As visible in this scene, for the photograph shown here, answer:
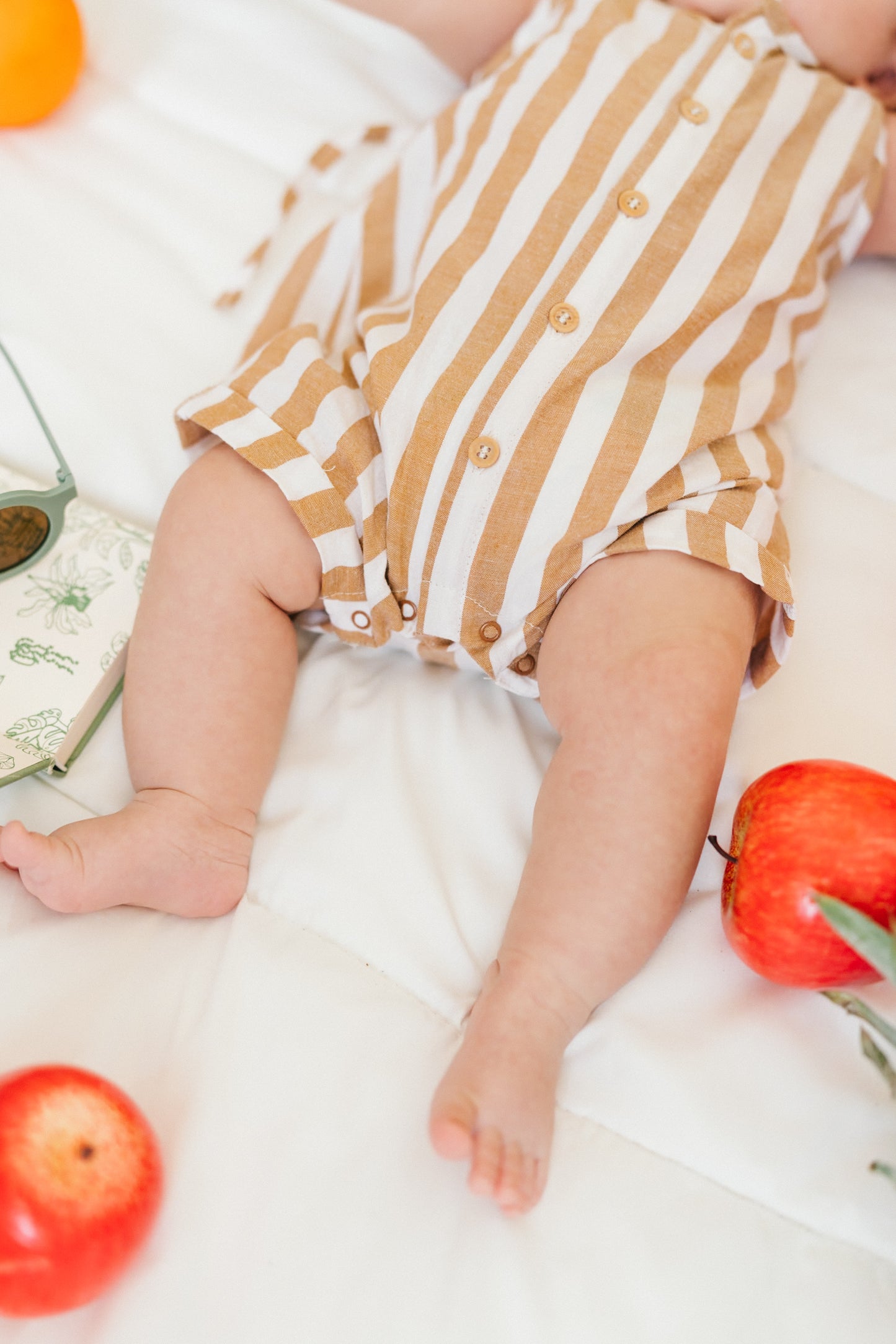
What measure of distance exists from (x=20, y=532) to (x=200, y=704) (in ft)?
0.89

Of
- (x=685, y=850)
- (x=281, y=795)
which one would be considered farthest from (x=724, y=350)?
(x=281, y=795)

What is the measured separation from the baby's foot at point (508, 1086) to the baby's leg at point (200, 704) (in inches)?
9.9

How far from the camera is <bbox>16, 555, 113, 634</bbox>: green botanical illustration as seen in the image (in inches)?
40.0

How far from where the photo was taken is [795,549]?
45.1 inches

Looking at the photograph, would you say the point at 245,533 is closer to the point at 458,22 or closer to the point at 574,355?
the point at 574,355

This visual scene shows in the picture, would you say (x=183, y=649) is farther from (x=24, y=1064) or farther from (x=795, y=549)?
(x=795, y=549)

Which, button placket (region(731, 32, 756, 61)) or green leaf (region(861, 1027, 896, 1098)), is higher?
button placket (region(731, 32, 756, 61))

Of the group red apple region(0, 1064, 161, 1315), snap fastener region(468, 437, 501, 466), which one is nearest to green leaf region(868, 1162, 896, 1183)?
red apple region(0, 1064, 161, 1315)

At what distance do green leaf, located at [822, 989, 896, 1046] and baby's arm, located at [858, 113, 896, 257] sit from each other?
90cm

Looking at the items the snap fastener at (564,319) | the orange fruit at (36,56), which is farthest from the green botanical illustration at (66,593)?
the orange fruit at (36,56)

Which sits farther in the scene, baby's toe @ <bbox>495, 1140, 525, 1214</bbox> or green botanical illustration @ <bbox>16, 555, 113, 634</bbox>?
green botanical illustration @ <bbox>16, 555, 113, 634</bbox>

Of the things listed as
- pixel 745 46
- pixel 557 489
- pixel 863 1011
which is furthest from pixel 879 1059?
pixel 745 46

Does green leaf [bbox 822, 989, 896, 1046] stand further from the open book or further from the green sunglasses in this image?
the green sunglasses

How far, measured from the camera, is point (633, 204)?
1004 mm
